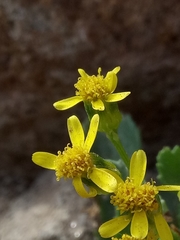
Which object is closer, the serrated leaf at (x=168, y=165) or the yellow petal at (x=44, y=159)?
the yellow petal at (x=44, y=159)

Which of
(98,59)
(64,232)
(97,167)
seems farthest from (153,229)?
(98,59)

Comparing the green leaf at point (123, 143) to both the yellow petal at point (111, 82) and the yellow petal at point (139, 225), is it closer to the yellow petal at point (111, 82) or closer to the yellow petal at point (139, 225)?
the yellow petal at point (111, 82)

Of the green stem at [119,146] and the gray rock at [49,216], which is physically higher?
the gray rock at [49,216]

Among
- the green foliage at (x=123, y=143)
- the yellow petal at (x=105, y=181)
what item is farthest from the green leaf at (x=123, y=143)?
the yellow petal at (x=105, y=181)

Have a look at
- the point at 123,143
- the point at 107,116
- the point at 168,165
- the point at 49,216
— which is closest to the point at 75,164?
the point at 107,116

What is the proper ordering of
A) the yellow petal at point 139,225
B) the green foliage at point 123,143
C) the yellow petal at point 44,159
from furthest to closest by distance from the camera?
the green foliage at point 123,143 < the yellow petal at point 44,159 < the yellow petal at point 139,225

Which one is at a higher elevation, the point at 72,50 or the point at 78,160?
the point at 72,50

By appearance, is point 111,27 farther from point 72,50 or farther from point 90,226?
point 90,226

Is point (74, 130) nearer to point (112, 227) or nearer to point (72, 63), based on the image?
point (112, 227)
